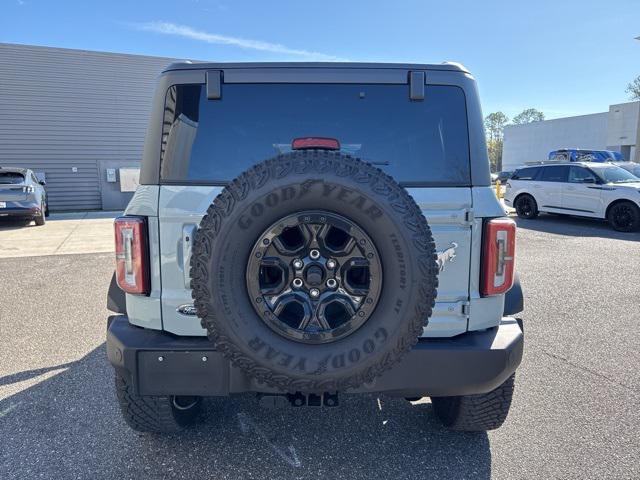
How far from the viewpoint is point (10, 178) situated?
38.5 feet

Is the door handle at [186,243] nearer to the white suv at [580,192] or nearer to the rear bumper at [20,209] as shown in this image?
the white suv at [580,192]

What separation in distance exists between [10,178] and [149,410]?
1200 centimetres

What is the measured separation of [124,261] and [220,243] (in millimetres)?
660

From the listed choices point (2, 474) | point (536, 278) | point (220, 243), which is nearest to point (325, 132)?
point (220, 243)

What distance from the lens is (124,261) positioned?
2.14 meters

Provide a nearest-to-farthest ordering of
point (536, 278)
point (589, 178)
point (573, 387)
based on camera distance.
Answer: point (573, 387) → point (536, 278) → point (589, 178)

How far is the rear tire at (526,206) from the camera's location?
1334cm

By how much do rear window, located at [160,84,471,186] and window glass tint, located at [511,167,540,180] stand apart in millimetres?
12634

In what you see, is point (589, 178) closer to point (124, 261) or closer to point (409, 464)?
point (409, 464)

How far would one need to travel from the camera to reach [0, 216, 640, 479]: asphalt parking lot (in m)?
2.36

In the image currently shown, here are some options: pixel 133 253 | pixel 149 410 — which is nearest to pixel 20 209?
pixel 149 410

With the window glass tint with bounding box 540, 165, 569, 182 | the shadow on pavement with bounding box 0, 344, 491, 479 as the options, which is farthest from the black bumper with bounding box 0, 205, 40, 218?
the window glass tint with bounding box 540, 165, 569, 182

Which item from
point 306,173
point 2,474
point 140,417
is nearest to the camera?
point 306,173

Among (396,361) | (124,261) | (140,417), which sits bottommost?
(140,417)
